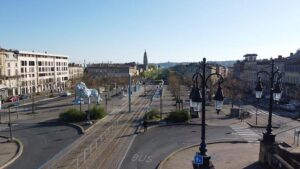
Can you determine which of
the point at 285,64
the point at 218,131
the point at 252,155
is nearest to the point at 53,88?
the point at 285,64

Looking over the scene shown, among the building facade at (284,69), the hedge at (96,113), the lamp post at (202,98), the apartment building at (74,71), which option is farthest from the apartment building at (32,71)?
the lamp post at (202,98)

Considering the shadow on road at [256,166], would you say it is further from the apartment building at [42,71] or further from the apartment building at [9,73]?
the apartment building at [42,71]

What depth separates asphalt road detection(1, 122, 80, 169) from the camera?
2678 centimetres

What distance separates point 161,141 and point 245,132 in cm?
1060

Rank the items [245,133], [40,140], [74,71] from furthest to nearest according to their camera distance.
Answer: [74,71] → [245,133] → [40,140]

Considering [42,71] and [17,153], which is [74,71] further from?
[17,153]

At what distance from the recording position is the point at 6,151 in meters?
29.7

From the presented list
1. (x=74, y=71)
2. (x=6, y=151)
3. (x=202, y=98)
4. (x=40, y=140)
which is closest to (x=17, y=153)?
(x=6, y=151)

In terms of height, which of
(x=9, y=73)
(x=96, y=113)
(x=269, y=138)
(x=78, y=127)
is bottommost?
(x=78, y=127)

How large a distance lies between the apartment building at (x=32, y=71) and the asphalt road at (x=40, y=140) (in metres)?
43.5

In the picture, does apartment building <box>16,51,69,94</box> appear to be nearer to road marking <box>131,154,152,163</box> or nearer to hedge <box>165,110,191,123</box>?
hedge <box>165,110,191,123</box>

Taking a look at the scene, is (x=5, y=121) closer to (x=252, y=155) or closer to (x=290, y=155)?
(x=252, y=155)

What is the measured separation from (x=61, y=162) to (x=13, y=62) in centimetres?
6690

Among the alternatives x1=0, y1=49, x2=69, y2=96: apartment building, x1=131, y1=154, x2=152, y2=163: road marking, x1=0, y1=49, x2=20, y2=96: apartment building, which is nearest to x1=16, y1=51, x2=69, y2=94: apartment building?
x1=0, y1=49, x2=69, y2=96: apartment building
